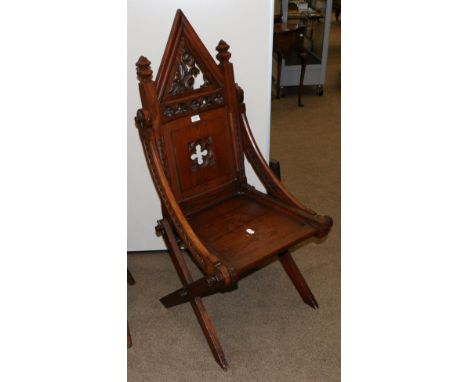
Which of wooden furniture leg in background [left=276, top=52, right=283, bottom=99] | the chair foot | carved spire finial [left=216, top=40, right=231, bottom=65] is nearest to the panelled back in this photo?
carved spire finial [left=216, top=40, right=231, bottom=65]

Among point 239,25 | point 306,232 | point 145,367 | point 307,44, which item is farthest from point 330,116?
point 145,367

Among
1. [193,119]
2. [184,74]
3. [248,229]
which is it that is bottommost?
[248,229]

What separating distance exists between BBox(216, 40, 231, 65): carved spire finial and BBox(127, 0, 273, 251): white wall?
17 centimetres

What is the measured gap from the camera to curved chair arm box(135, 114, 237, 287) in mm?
1827

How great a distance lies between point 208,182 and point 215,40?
640 mm

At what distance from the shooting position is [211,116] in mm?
2203

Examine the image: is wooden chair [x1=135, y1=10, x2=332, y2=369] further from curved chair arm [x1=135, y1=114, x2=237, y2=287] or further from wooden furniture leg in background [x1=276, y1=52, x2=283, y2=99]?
wooden furniture leg in background [x1=276, y1=52, x2=283, y2=99]

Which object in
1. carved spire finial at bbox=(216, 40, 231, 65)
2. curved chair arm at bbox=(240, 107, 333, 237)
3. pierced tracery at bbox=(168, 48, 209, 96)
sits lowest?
curved chair arm at bbox=(240, 107, 333, 237)

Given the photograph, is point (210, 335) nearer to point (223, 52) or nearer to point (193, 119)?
point (193, 119)

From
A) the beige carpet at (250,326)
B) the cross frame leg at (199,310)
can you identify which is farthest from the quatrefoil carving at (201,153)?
the beige carpet at (250,326)

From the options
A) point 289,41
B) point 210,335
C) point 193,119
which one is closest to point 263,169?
point 193,119

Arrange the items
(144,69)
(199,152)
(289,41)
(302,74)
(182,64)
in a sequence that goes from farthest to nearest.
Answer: (302,74) < (289,41) < (199,152) < (182,64) < (144,69)

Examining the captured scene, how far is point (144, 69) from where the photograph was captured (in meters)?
1.96

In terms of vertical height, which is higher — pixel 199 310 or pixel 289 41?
pixel 289 41
